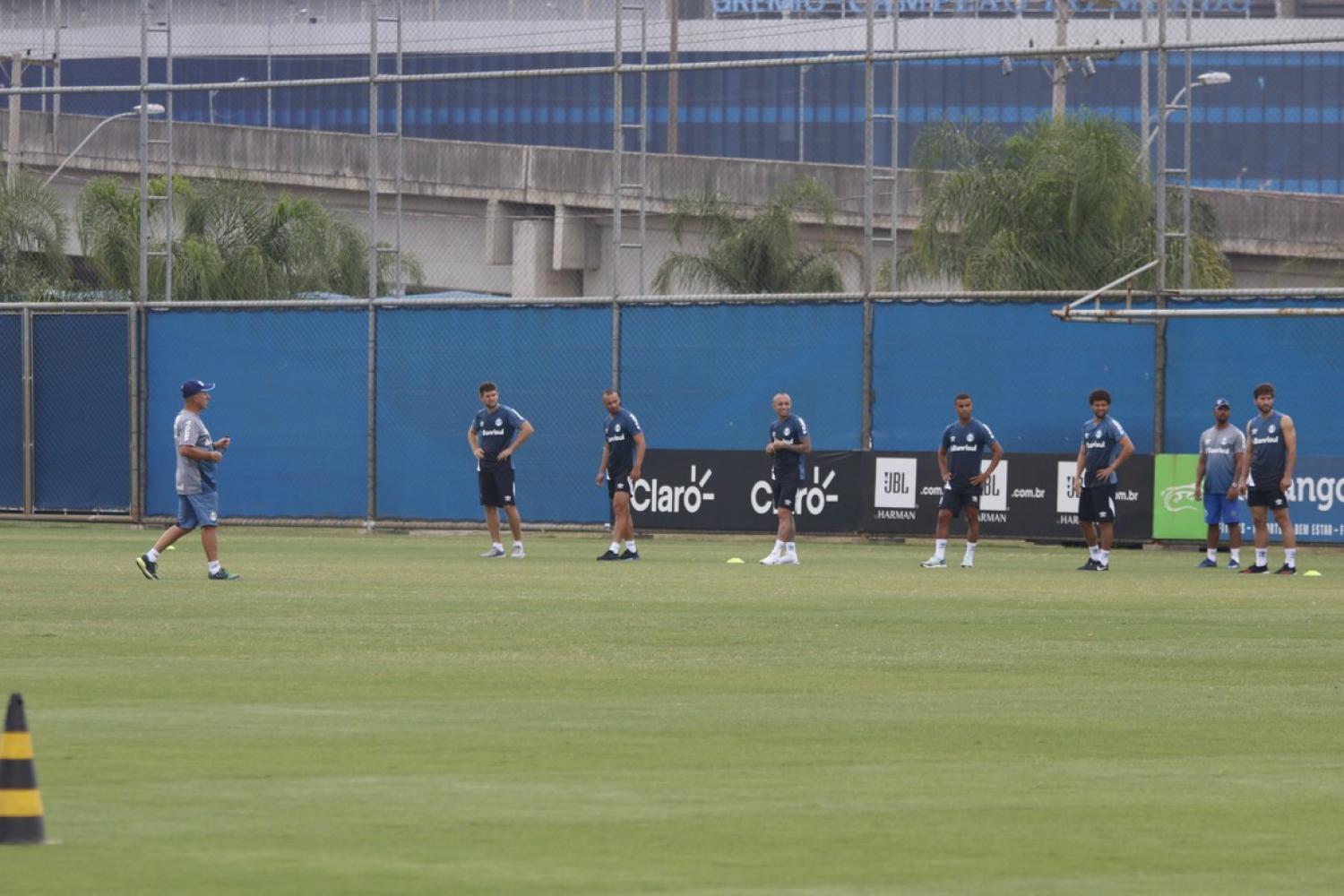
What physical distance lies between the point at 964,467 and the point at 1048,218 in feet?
39.3

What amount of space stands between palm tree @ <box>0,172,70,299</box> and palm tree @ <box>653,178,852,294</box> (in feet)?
44.4

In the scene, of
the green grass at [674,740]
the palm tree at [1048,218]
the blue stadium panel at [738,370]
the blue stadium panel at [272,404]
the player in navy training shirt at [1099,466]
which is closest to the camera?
the green grass at [674,740]

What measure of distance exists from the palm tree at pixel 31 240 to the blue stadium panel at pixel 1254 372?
25.3 m

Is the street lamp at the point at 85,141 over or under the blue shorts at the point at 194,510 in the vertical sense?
over

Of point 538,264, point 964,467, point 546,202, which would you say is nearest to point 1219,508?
point 964,467

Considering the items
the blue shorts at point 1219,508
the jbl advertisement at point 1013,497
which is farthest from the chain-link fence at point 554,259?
the blue shorts at point 1219,508

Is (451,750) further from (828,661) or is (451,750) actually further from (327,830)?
(828,661)

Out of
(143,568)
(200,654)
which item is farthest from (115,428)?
(200,654)

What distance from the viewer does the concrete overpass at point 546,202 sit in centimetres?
3797

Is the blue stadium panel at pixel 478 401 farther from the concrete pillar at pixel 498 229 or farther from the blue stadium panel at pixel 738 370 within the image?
the concrete pillar at pixel 498 229

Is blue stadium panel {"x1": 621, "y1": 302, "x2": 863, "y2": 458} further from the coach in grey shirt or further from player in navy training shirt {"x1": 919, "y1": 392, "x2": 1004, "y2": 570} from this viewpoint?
the coach in grey shirt

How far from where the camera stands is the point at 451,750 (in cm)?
1005

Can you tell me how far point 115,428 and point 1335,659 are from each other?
2368cm

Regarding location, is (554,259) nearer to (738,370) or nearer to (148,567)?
(738,370)
